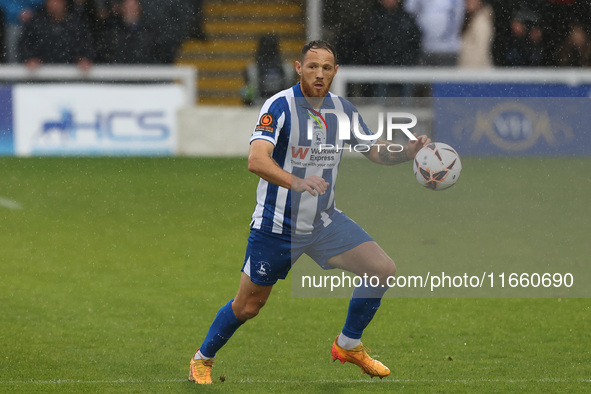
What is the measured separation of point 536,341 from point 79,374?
279cm

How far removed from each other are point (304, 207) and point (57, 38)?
1202 centimetres

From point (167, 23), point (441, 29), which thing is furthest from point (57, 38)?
point (441, 29)

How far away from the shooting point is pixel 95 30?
57.2ft

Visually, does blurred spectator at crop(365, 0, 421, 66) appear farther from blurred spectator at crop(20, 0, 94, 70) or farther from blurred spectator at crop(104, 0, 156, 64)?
blurred spectator at crop(20, 0, 94, 70)

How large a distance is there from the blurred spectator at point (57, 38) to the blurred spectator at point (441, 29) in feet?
17.6

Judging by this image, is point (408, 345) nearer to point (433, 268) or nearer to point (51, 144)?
point (433, 268)

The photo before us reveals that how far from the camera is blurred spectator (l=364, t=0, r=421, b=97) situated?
53.2 feet

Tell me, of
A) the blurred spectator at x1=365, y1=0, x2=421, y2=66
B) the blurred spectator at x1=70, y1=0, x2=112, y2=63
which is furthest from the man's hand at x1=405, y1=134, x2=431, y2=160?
the blurred spectator at x1=70, y1=0, x2=112, y2=63

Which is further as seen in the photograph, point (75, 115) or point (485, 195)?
point (75, 115)

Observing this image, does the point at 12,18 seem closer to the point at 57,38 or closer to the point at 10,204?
the point at 57,38

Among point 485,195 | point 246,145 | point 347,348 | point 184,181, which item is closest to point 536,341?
point 347,348

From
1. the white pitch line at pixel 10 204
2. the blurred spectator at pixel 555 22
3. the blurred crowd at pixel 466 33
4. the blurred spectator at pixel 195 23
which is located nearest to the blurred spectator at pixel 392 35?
the blurred crowd at pixel 466 33

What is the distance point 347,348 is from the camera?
224 inches

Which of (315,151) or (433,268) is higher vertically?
(315,151)
